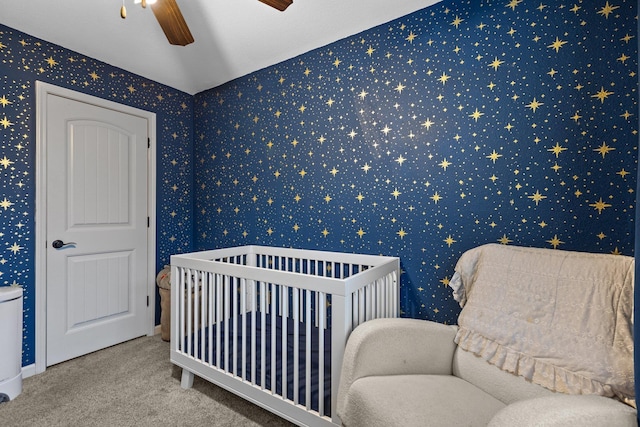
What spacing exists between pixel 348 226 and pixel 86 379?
76.5 inches

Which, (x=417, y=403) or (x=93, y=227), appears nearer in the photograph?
(x=417, y=403)

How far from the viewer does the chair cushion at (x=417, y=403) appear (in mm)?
1022

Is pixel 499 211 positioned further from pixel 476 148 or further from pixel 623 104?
pixel 623 104

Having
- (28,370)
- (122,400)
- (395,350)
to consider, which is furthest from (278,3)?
(28,370)

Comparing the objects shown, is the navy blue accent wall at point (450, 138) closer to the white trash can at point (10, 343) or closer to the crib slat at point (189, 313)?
the crib slat at point (189, 313)

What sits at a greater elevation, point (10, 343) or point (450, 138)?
point (450, 138)

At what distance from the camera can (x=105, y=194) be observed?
8.19 ft

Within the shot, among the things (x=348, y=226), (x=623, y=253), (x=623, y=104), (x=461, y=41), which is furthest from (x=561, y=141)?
(x=348, y=226)

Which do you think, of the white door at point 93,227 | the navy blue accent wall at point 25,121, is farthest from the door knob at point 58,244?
the navy blue accent wall at point 25,121

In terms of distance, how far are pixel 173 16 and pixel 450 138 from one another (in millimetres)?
1520

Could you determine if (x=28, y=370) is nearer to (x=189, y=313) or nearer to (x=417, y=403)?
(x=189, y=313)

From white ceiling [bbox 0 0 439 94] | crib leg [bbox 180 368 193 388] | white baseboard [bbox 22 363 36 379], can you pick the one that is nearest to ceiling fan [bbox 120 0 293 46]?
white ceiling [bbox 0 0 439 94]

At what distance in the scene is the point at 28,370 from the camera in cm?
210

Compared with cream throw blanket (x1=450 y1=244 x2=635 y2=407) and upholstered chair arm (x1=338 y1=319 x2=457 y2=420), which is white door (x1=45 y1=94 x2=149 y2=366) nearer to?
upholstered chair arm (x1=338 y1=319 x2=457 y2=420)
